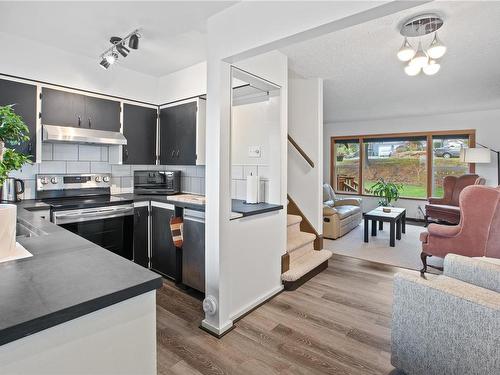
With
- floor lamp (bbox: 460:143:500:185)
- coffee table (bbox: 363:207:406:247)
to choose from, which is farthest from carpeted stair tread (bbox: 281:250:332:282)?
floor lamp (bbox: 460:143:500:185)

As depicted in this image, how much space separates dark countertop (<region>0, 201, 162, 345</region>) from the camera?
689 mm

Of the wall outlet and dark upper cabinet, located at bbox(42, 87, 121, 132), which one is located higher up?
dark upper cabinet, located at bbox(42, 87, 121, 132)

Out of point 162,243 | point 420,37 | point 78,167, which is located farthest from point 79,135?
point 420,37

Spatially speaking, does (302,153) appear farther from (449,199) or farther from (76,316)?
(449,199)

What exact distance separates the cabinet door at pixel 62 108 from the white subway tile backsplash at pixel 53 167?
459 mm

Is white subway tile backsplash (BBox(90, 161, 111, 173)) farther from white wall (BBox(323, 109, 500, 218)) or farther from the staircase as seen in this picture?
white wall (BBox(323, 109, 500, 218))

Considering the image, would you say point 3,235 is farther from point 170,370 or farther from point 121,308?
point 170,370

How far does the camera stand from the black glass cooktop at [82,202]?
2683 millimetres

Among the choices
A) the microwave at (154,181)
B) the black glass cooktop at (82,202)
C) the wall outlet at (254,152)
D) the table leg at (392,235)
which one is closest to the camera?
the black glass cooktop at (82,202)

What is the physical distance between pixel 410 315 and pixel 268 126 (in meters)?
2.01

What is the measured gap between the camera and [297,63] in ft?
11.0

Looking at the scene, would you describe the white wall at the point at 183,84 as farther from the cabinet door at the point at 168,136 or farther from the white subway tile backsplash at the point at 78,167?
the white subway tile backsplash at the point at 78,167

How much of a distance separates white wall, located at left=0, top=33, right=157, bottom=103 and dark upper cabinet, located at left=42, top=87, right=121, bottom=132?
119 millimetres

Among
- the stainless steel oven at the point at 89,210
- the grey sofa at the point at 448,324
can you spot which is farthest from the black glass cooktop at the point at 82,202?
the grey sofa at the point at 448,324
